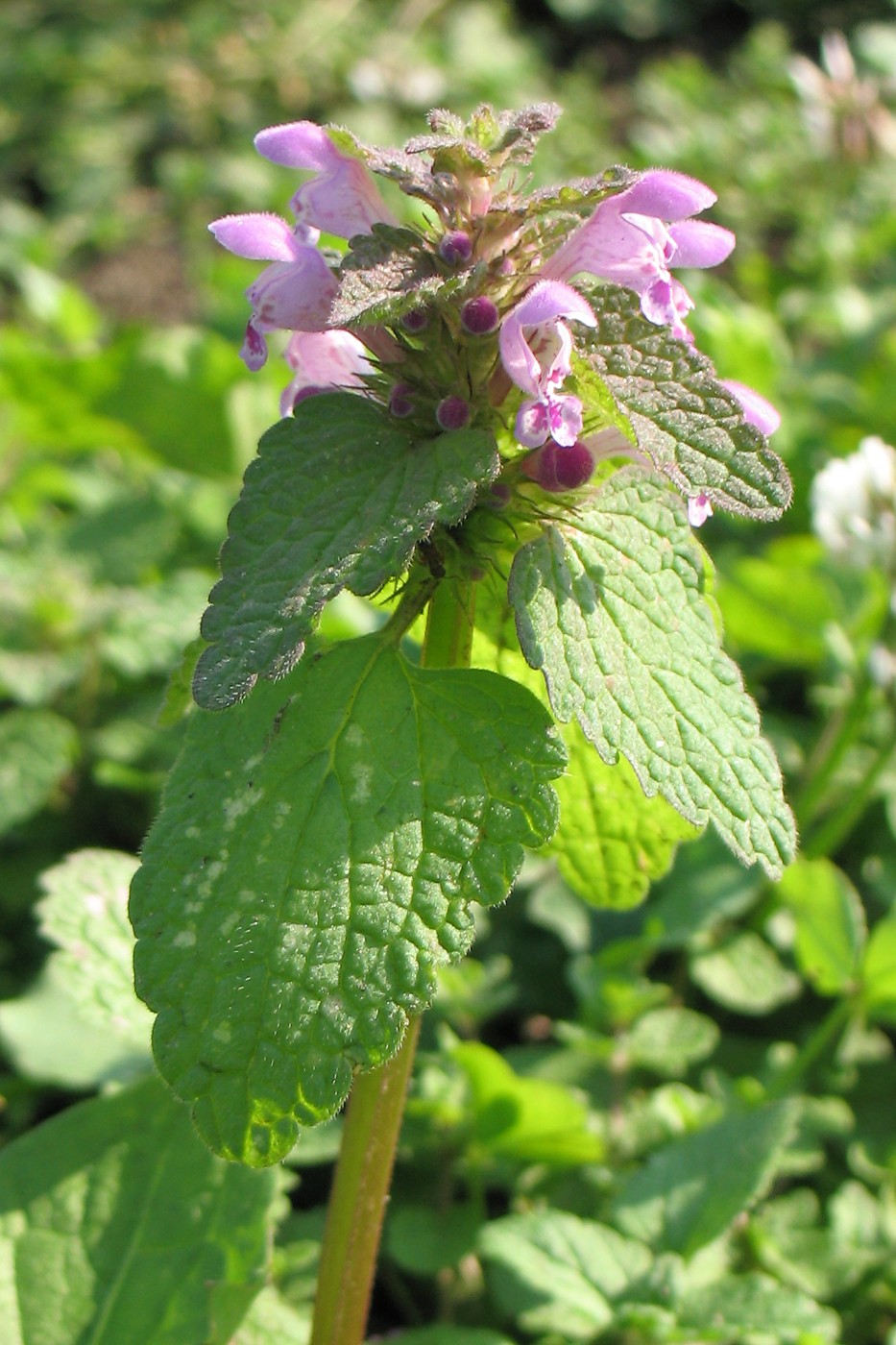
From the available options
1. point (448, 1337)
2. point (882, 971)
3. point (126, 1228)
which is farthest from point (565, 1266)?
point (882, 971)

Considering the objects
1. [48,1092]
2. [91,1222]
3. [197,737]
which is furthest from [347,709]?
[48,1092]

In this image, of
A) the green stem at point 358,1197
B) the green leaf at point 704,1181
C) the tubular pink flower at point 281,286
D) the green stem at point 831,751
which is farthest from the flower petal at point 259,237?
the green stem at point 831,751

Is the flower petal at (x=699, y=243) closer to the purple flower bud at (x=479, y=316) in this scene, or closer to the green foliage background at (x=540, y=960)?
the purple flower bud at (x=479, y=316)

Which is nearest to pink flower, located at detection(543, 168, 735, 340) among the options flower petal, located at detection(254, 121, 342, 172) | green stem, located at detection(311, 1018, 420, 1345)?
flower petal, located at detection(254, 121, 342, 172)

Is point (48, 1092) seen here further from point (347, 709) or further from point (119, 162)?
point (119, 162)

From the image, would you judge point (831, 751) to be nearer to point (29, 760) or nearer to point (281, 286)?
point (29, 760)

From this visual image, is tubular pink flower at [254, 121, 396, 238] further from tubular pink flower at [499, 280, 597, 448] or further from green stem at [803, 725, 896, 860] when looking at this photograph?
green stem at [803, 725, 896, 860]
